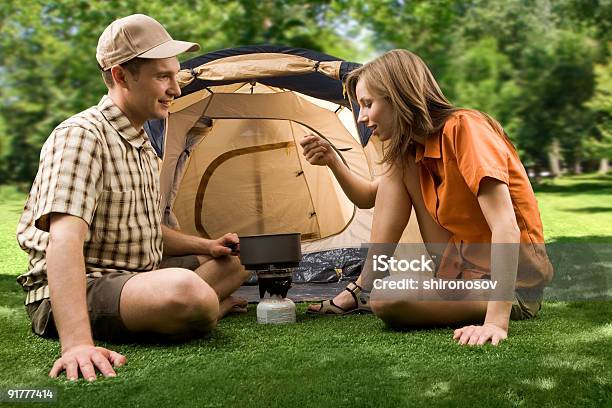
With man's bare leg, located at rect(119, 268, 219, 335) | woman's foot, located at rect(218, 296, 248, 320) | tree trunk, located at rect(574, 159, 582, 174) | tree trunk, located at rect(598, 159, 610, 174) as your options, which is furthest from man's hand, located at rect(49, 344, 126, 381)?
tree trunk, located at rect(598, 159, 610, 174)

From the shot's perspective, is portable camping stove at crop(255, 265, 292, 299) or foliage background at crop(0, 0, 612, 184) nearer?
portable camping stove at crop(255, 265, 292, 299)

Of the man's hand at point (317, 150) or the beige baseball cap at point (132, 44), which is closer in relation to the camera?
the beige baseball cap at point (132, 44)

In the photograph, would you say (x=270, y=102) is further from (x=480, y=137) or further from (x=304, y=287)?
(x=480, y=137)

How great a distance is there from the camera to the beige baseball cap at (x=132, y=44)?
1792 millimetres

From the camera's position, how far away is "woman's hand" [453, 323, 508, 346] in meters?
1.69

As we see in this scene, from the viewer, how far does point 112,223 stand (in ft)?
5.84

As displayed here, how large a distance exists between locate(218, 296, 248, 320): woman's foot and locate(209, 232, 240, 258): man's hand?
19 centimetres

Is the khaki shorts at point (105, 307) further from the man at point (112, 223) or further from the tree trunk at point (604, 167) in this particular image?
the tree trunk at point (604, 167)

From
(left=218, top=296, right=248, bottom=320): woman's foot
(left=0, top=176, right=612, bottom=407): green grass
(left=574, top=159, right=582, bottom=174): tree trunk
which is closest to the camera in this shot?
(left=0, top=176, right=612, bottom=407): green grass

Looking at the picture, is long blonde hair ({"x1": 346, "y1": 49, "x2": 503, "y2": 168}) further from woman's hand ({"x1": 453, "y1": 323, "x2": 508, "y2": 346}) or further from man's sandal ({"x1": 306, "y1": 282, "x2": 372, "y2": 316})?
man's sandal ({"x1": 306, "y1": 282, "x2": 372, "y2": 316})

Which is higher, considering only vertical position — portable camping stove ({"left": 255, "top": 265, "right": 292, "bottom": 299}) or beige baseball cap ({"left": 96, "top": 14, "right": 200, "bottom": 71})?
beige baseball cap ({"left": 96, "top": 14, "right": 200, "bottom": 71})

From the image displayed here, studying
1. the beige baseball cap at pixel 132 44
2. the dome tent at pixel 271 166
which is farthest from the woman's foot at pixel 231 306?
the beige baseball cap at pixel 132 44

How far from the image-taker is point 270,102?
336 cm

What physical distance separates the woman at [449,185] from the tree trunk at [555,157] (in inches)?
304
